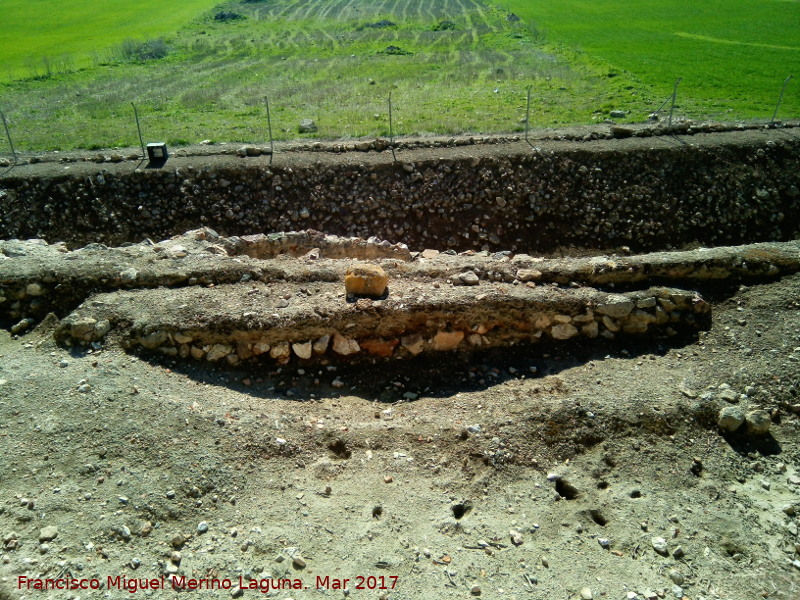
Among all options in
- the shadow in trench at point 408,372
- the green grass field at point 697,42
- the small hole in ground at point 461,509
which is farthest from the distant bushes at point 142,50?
the small hole in ground at point 461,509

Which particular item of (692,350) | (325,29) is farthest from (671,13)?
(692,350)

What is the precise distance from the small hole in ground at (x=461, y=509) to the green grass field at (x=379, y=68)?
1724 cm

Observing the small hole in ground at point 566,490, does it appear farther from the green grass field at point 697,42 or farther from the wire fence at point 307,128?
the green grass field at point 697,42

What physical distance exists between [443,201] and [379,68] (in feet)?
67.9

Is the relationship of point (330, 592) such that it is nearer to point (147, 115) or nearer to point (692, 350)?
point (692, 350)

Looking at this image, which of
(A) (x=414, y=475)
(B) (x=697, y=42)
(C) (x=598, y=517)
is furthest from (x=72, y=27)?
(C) (x=598, y=517)

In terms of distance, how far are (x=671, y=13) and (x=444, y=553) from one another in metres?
59.1

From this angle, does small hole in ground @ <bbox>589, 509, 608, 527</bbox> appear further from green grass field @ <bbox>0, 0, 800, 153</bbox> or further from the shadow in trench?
green grass field @ <bbox>0, 0, 800, 153</bbox>

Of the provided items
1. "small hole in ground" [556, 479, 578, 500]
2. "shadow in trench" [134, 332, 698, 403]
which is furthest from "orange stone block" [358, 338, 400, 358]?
"small hole in ground" [556, 479, 578, 500]

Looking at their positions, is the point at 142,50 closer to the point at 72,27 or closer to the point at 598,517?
the point at 72,27

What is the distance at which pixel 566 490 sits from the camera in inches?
301

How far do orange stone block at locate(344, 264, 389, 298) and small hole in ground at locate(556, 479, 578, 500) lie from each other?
421cm

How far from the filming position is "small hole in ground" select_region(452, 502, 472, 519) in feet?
23.9

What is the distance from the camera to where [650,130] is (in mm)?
20656
